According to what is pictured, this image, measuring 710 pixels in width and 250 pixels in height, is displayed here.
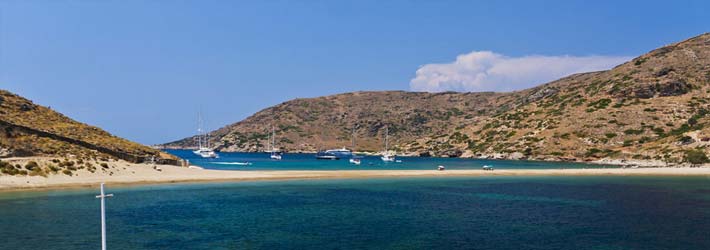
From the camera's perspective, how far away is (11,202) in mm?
53438

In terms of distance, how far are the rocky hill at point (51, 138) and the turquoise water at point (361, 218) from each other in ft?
65.9

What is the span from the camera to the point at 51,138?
91.0m

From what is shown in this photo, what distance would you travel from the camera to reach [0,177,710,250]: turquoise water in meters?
35.9

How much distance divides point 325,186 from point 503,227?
42038 millimetres

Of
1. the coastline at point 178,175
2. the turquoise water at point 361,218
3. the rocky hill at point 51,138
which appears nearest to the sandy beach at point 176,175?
the coastline at point 178,175

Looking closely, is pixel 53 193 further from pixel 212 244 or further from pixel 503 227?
pixel 503 227

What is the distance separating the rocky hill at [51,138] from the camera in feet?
270

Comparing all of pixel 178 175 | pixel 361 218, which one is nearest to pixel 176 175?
pixel 178 175

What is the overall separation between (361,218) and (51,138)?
67551 millimetres

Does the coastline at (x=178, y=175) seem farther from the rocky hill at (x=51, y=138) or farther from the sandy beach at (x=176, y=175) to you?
the rocky hill at (x=51, y=138)

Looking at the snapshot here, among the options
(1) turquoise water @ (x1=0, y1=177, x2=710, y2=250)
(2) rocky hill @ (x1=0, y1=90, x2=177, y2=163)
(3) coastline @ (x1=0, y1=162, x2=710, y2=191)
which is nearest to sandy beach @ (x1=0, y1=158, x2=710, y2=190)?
(3) coastline @ (x1=0, y1=162, x2=710, y2=191)

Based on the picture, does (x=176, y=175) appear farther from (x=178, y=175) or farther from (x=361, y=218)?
(x=361, y=218)

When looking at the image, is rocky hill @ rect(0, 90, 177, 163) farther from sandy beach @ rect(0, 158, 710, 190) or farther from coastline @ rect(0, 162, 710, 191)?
coastline @ rect(0, 162, 710, 191)

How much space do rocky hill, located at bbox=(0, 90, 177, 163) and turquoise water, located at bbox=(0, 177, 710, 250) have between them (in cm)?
2008
